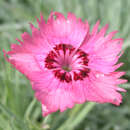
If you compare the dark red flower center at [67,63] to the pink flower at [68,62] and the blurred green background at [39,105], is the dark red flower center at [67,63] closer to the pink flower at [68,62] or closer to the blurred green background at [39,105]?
the pink flower at [68,62]

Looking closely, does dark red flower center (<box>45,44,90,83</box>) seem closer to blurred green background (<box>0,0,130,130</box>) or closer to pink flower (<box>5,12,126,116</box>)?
pink flower (<box>5,12,126,116</box>)

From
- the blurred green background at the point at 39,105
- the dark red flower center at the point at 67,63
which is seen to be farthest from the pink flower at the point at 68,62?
the blurred green background at the point at 39,105

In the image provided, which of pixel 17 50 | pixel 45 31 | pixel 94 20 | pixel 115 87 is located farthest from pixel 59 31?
pixel 94 20

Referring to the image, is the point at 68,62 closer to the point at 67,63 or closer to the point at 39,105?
the point at 67,63

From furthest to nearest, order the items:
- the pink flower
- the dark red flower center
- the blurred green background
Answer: the blurred green background
the dark red flower center
the pink flower

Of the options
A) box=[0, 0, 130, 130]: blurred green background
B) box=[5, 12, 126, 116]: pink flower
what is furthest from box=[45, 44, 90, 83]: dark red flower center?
box=[0, 0, 130, 130]: blurred green background

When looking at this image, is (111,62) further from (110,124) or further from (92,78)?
(110,124)
